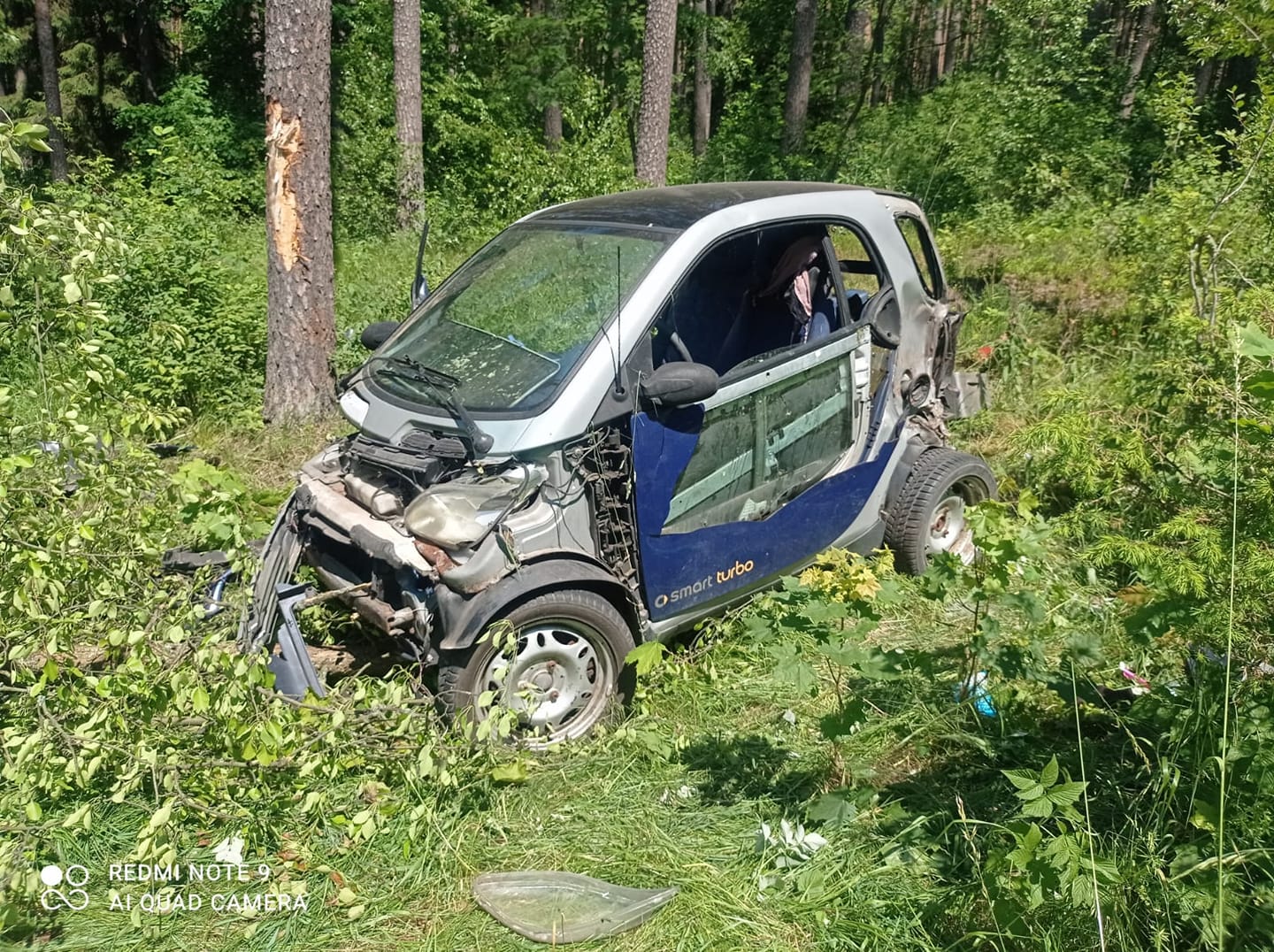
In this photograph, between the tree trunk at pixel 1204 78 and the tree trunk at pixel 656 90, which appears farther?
the tree trunk at pixel 1204 78

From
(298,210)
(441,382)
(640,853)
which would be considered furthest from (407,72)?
(640,853)

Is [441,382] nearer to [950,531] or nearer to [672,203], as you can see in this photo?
[672,203]

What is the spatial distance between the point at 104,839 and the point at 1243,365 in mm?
5067

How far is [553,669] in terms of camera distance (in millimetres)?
3521

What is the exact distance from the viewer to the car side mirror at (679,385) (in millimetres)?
3461

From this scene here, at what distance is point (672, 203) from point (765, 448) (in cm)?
119

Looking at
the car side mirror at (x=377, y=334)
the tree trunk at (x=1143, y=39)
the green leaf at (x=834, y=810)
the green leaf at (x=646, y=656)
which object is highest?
the tree trunk at (x=1143, y=39)

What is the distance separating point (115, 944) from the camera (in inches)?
105

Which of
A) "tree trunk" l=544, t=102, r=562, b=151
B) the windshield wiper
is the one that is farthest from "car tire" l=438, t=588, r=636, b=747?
"tree trunk" l=544, t=102, r=562, b=151

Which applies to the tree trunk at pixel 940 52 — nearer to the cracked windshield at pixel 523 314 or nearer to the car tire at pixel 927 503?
the car tire at pixel 927 503

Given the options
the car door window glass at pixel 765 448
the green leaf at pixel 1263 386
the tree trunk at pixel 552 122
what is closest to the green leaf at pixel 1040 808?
the green leaf at pixel 1263 386

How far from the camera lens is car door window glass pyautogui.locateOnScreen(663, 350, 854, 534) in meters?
3.74

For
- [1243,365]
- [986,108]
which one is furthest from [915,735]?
[986,108]

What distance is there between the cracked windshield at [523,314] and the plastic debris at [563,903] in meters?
1.68
